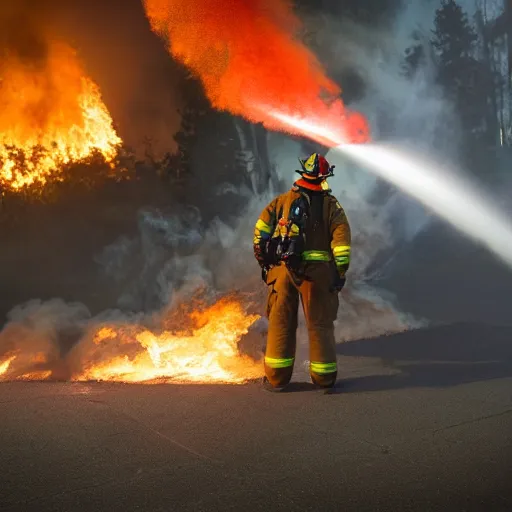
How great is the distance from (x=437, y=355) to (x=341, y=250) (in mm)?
2291

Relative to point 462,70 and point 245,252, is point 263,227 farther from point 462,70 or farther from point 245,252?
point 462,70

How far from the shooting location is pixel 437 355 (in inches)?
244

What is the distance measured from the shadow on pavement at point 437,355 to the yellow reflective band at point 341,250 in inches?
46.5

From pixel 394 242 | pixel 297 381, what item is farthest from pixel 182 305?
pixel 394 242

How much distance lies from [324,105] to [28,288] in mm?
6623

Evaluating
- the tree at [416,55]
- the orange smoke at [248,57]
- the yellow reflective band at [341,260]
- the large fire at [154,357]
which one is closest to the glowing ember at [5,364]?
the large fire at [154,357]

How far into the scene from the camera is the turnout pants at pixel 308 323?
4.68 metres

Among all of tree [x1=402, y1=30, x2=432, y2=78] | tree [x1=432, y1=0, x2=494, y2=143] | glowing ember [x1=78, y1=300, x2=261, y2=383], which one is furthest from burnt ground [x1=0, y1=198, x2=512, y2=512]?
tree [x1=432, y1=0, x2=494, y2=143]

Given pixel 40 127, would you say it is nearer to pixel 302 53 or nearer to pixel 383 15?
pixel 302 53

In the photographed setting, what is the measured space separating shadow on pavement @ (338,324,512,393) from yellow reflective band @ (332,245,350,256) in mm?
1180

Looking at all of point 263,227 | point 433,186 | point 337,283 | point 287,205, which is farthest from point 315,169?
point 433,186

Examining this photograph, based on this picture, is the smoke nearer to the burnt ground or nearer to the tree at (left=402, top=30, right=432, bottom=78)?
the tree at (left=402, top=30, right=432, bottom=78)

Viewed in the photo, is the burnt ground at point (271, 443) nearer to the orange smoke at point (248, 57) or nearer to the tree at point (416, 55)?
the orange smoke at point (248, 57)

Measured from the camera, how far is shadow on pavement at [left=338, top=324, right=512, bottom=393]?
5.01 meters
